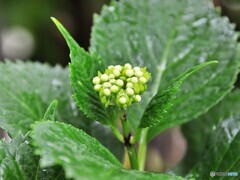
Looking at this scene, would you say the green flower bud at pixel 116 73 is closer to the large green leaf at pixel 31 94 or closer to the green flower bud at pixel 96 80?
the green flower bud at pixel 96 80

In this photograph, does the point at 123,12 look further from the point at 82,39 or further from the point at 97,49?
the point at 82,39

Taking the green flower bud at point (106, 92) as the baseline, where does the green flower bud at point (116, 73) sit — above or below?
above

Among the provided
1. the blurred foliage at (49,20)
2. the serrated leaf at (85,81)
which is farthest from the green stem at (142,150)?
the blurred foliage at (49,20)

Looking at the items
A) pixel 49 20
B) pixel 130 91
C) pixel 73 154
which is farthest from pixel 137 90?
pixel 49 20

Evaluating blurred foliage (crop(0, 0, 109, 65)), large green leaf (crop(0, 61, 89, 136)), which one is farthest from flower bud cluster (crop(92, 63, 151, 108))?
blurred foliage (crop(0, 0, 109, 65))

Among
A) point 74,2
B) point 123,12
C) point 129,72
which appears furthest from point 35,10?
point 129,72

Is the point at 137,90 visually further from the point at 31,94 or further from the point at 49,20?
the point at 49,20
